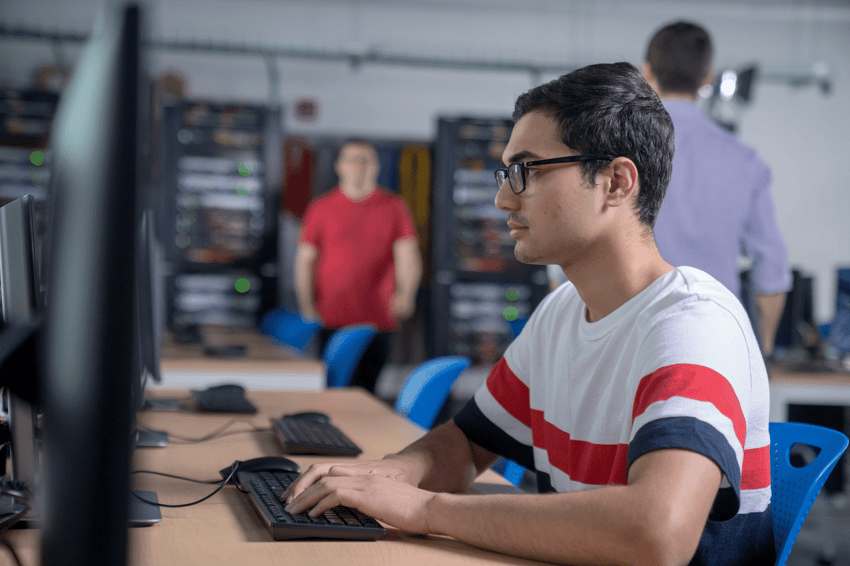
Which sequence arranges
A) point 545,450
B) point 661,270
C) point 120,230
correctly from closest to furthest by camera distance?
point 120,230, point 661,270, point 545,450

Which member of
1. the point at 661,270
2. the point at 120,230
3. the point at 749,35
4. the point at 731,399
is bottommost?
the point at 731,399

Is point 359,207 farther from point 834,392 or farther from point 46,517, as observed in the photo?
point 46,517

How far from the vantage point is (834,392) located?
2998mm

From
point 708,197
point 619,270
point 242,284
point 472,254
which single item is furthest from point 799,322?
point 242,284

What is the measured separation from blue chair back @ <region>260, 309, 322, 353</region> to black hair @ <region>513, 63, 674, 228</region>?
118 inches

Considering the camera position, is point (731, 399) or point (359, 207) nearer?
point (731, 399)

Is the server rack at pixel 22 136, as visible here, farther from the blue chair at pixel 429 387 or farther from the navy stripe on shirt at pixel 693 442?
the navy stripe on shirt at pixel 693 442

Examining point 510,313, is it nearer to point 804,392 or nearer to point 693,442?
point 804,392

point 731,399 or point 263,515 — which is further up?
point 731,399

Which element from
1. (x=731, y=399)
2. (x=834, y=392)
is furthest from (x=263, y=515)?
(x=834, y=392)

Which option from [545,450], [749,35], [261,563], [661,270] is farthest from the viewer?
[749,35]

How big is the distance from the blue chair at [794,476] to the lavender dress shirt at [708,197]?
0.99m

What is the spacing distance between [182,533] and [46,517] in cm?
60

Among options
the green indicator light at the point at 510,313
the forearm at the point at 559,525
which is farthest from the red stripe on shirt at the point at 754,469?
the green indicator light at the point at 510,313
